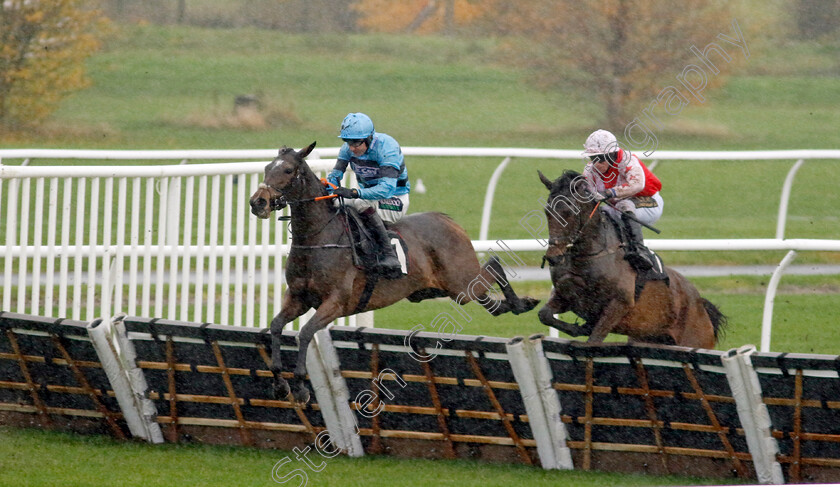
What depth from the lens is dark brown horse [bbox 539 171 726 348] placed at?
6098 mm

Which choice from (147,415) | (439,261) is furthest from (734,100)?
(147,415)

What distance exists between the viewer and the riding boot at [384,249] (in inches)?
252

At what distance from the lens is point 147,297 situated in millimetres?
7148

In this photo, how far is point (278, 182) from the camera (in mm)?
5926

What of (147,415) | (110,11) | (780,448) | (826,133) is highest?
(780,448)

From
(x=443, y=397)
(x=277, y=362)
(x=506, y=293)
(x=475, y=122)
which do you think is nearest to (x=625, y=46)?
(x=475, y=122)

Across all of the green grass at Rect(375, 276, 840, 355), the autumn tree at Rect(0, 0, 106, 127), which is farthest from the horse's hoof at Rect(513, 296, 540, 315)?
the autumn tree at Rect(0, 0, 106, 127)

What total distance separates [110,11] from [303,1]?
3.41m

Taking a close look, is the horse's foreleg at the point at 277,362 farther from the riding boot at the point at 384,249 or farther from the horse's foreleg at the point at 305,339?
the riding boot at the point at 384,249

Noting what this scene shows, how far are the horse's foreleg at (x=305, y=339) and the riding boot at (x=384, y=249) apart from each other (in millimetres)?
418

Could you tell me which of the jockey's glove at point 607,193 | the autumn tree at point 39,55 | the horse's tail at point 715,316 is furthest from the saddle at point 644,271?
the autumn tree at point 39,55

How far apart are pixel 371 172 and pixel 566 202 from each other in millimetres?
1111

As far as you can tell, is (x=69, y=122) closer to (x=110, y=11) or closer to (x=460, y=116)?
(x=110, y=11)

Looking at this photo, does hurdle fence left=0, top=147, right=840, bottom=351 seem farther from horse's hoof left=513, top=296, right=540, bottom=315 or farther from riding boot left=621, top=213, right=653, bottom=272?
riding boot left=621, top=213, right=653, bottom=272
